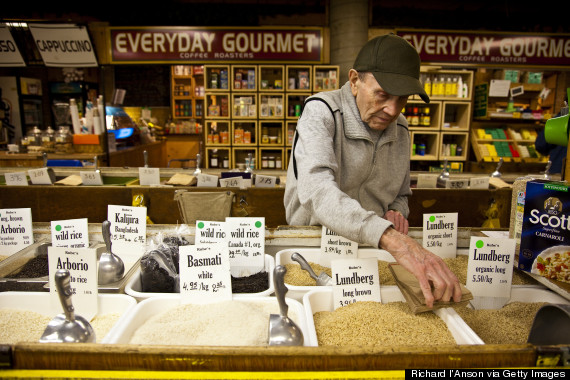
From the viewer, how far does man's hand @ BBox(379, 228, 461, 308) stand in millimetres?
937

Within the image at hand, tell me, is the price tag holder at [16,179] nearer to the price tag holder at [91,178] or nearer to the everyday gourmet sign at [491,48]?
the price tag holder at [91,178]

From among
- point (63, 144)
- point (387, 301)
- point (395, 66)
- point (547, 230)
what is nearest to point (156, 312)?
point (387, 301)

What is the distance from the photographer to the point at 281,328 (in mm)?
834

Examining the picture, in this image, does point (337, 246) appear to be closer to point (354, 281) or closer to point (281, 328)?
point (354, 281)

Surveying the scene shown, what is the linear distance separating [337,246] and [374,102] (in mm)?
530

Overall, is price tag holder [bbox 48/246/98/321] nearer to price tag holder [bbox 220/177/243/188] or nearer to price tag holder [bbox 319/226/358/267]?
price tag holder [bbox 319/226/358/267]

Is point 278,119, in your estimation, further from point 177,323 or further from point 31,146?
point 177,323

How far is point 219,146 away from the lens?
19.5 ft

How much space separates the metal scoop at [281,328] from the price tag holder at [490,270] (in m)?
0.67

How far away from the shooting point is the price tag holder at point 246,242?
1.32 meters

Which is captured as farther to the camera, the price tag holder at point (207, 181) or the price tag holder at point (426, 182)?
the price tag holder at point (426, 182)

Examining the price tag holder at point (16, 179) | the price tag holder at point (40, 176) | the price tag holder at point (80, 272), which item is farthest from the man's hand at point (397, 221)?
the price tag holder at point (16, 179)

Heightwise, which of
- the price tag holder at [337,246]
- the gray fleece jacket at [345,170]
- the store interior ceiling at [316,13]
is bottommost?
the price tag holder at [337,246]

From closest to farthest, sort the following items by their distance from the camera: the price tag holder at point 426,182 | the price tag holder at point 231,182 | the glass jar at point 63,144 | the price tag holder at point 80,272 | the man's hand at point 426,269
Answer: the man's hand at point 426,269, the price tag holder at point 80,272, the price tag holder at point 231,182, the price tag holder at point 426,182, the glass jar at point 63,144
